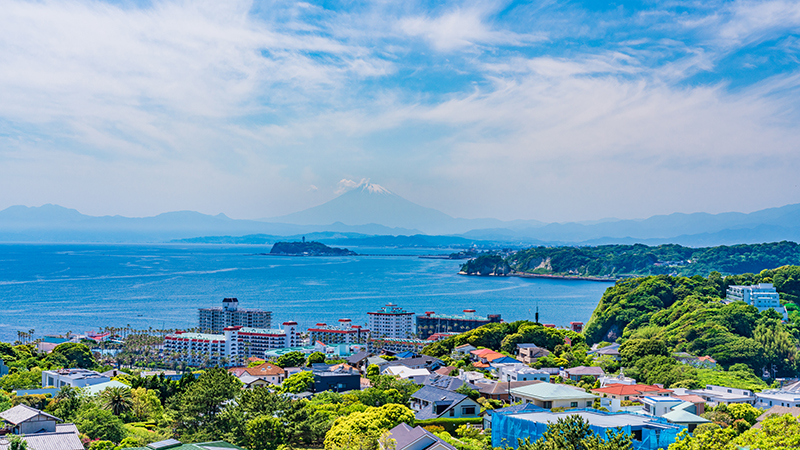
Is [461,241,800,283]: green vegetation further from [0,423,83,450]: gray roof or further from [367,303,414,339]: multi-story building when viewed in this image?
[0,423,83,450]: gray roof

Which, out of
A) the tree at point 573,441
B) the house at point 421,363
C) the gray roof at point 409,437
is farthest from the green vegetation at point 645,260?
the tree at point 573,441

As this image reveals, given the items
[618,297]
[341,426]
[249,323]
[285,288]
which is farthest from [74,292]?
[341,426]

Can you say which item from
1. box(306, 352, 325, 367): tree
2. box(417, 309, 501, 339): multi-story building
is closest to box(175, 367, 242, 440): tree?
box(306, 352, 325, 367): tree

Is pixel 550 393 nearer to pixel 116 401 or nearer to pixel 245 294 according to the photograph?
pixel 116 401

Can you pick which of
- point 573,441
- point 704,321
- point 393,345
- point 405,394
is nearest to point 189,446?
point 573,441

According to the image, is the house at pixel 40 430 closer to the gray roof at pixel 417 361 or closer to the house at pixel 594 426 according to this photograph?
the house at pixel 594 426
